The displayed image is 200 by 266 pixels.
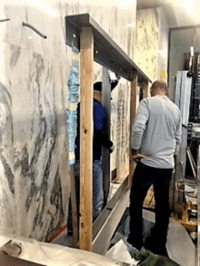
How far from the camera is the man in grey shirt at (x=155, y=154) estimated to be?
6.42ft

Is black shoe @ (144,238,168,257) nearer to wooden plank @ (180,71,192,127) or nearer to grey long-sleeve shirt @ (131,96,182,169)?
grey long-sleeve shirt @ (131,96,182,169)

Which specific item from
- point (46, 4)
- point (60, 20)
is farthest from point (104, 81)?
point (46, 4)

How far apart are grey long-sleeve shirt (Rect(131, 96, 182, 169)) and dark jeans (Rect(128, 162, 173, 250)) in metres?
0.07

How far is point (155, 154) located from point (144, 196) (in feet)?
1.27

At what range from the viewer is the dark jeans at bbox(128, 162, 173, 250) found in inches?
79.2

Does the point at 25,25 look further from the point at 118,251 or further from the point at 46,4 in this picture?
the point at 118,251

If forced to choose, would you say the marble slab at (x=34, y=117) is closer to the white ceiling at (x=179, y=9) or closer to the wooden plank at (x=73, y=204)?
the wooden plank at (x=73, y=204)

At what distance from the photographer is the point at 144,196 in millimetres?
2066

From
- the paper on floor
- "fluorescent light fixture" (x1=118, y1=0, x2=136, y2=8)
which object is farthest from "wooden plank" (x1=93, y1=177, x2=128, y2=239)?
"fluorescent light fixture" (x1=118, y1=0, x2=136, y2=8)

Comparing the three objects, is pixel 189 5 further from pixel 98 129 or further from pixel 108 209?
pixel 108 209

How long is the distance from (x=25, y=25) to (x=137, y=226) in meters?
1.76

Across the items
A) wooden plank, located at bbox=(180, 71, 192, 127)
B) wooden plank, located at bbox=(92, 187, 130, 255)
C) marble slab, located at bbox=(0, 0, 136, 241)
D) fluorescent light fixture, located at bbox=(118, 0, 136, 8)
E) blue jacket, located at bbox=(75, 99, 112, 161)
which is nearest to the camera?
marble slab, located at bbox=(0, 0, 136, 241)

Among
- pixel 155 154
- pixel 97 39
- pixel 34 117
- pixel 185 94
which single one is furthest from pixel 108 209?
pixel 185 94

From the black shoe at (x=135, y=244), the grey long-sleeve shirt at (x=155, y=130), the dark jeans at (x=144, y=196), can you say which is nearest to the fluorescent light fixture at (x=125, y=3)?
the grey long-sleeve shirt at (x=155, y=130)
